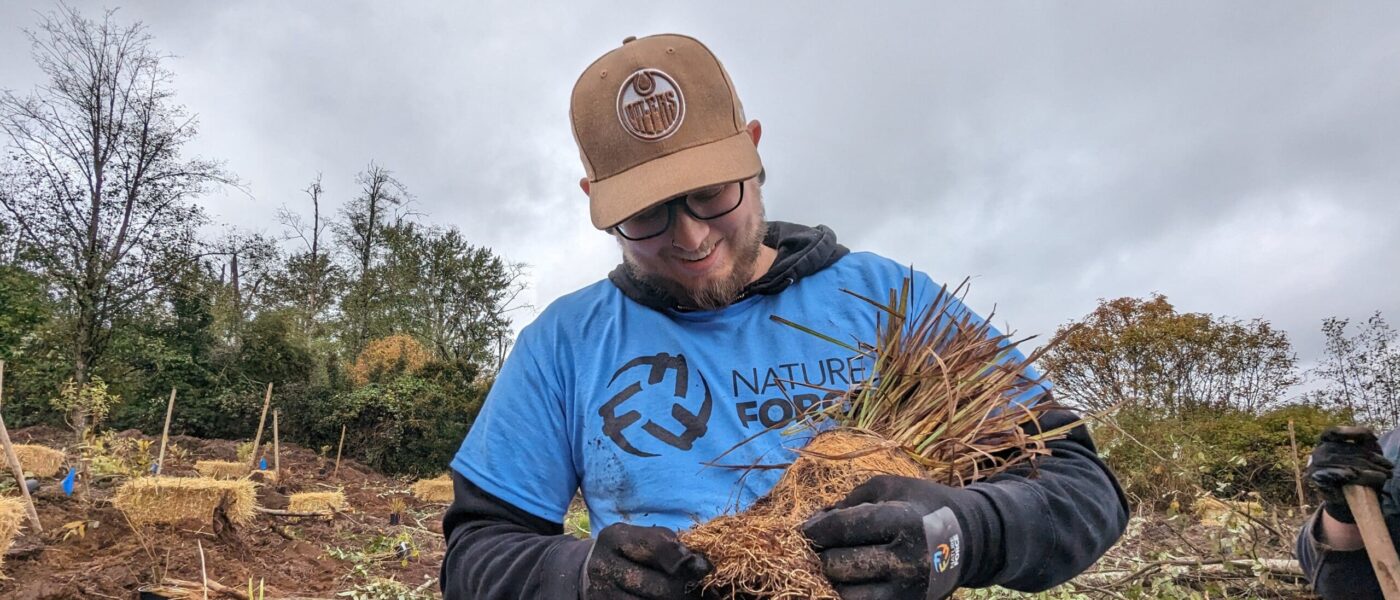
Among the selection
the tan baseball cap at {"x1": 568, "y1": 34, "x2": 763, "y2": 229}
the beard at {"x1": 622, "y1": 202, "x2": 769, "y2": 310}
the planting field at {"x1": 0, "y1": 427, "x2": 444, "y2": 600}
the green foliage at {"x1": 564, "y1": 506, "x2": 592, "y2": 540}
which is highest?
the tan baseball cap at {"x1": 568, "y1": 34, "x2": 763, "y2": 229}

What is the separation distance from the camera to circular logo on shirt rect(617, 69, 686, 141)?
191 centimetres

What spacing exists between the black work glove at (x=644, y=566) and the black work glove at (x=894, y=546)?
0.77 feet

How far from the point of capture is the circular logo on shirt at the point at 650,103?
1.91m

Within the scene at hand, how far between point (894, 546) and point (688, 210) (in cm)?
96

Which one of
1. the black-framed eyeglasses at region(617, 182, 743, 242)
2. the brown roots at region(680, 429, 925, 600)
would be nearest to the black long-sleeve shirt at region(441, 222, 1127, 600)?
the brown roots at region(680, 429, 925, 600)

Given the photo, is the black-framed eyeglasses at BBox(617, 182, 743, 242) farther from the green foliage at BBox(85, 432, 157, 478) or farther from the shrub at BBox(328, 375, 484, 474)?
the shrub at BBox(328, 375, 484, 474)

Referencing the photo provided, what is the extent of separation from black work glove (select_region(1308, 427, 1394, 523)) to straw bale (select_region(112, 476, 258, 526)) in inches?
326

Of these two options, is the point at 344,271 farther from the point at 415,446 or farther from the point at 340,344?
the point at 415,446

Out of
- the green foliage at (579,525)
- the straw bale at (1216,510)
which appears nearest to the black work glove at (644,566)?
the straw bale at (1216,510)

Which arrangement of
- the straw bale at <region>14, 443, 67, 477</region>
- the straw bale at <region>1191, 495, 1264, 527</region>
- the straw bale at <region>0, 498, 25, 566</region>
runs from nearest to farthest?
the straw bale at <region>1191, 495, 1264, 527</region>, the straw bale at <region>0, 498, 25, 566</region>, the straw bale at <region>14, 443, 67, 477</region>

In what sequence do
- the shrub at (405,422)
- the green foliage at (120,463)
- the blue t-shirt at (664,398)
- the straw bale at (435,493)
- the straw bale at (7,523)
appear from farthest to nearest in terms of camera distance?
1. the shrub at (405,422)
2. the straw bale at (435,493)
3. the green foliage at (120,463)
4. the straw bale at (7,523)
5. the blue t-shirt at (664,398)

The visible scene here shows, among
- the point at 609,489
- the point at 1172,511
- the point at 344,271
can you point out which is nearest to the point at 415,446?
the point at 344,271

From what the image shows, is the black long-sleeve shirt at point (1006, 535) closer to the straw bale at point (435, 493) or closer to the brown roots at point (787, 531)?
the brown roots at point (787, 531)

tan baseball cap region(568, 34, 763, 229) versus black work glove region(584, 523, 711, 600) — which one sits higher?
tan baseball cap region(568, 34, 763, 229)
